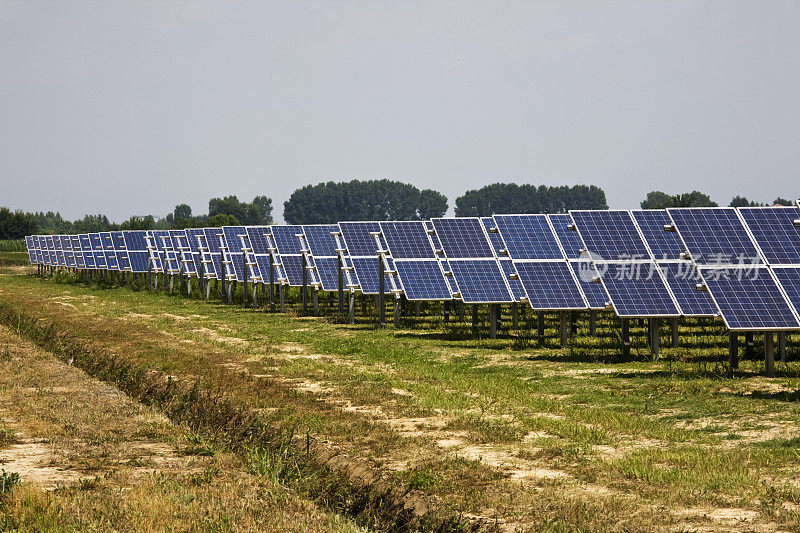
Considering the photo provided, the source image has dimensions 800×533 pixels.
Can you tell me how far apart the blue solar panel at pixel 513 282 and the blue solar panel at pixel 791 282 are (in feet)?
28.4

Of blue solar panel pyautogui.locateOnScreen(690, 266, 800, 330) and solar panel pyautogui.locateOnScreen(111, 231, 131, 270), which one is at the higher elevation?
solar panel pyautogui.locateOnScreen(111, 231, 131, 270)

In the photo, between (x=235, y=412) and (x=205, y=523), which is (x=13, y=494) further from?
(x=235, y=412)

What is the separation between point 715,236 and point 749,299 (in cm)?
384

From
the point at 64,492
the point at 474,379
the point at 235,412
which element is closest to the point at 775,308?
the point at 474,379

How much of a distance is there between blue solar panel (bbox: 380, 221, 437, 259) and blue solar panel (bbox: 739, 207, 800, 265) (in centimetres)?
1375

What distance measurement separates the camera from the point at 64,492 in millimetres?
11930

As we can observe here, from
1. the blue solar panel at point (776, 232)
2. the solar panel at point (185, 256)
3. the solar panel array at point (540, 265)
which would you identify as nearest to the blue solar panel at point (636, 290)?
the solar panel array at point (540, 265)

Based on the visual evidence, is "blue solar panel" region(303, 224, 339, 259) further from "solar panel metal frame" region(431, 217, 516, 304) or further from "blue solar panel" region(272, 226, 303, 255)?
"solar panel metal frame" region(431, 217, 516, 304)

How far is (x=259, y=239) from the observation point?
51.6 meters

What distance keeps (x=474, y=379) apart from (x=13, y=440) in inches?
386

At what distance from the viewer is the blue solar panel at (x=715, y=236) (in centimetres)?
2336

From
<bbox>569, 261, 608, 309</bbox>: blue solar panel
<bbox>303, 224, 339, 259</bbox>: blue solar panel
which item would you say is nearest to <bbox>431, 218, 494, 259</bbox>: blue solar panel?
<bbox>569, 261, 608, 309</bbox>: blue solar panel

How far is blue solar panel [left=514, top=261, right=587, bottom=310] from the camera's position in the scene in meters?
26.4

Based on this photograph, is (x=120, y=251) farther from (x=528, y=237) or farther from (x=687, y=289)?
(x=687, y=289)
